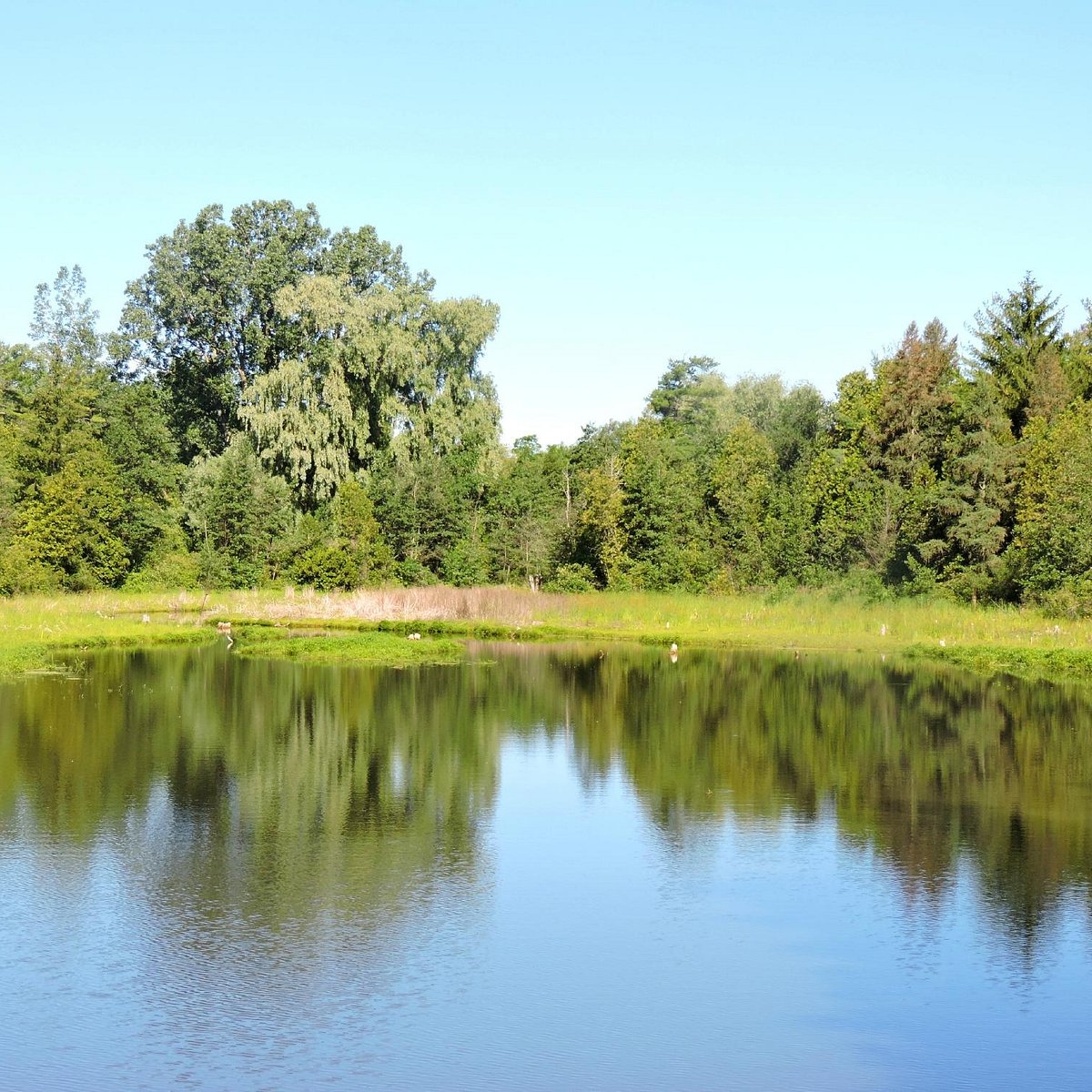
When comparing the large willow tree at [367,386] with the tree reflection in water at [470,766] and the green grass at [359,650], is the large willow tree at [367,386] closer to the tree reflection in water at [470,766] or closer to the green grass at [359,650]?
the green grass at [359,650]

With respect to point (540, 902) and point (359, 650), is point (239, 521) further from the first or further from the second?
point (540, 902)

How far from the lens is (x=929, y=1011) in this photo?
11.4 m

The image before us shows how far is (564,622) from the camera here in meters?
52.7

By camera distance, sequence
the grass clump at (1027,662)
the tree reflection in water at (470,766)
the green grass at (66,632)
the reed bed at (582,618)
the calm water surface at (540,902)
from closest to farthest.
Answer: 1. the calm water surface at (540,902)
2. the tree reflection in water at (470,766)
3. the grass clump at (1027,662)
4. the green grass at (66,632)
5. the reed bed at (582,618)

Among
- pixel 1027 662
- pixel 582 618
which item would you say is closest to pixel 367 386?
pixel 582 618

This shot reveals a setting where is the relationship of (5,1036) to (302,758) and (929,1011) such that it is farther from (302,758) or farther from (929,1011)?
(302,758)

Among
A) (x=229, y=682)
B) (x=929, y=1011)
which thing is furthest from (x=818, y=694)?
(x=929, y=1011)

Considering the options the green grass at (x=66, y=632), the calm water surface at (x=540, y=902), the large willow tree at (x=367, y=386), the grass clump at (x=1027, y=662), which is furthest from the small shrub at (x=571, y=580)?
the calm water surface at (x=540, y=902)

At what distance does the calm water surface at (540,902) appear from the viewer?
409 inches

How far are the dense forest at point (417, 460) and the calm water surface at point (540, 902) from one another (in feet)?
107

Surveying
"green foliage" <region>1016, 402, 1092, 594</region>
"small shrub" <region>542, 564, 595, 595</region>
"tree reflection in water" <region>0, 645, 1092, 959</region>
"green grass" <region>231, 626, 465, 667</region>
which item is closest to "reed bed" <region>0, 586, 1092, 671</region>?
"green foliage" <region>1016, 402, 1092, 594</region>

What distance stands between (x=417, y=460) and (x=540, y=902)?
57.7 meters

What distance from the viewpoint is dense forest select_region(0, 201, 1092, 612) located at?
59688 millimetres

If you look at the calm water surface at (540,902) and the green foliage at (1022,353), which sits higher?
the green foliage at (1022,353)
